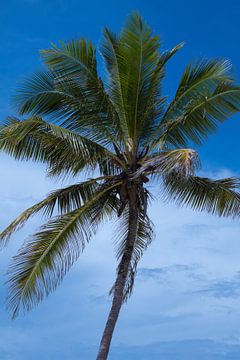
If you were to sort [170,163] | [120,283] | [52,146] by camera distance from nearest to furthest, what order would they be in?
[170,163] < [120,283] < [52,146]

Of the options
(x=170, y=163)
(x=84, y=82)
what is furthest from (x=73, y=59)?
(x=170, y=163)

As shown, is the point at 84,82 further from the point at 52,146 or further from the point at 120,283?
the point at 120,283

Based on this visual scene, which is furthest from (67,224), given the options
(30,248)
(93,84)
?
(93,84)

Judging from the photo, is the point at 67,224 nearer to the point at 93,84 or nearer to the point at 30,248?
the point at 30,248

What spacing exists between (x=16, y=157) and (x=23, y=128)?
4.62 ft

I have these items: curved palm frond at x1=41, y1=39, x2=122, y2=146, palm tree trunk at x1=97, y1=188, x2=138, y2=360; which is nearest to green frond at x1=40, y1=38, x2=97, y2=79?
curved palm frond at x1=41, y1=39, x2=122, y2=146

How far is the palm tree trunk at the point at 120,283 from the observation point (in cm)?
1523

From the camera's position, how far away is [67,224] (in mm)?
16172

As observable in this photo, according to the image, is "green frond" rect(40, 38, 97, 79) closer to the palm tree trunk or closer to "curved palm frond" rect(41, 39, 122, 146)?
"curved palm frond" rect(41, 39, 122, 146)

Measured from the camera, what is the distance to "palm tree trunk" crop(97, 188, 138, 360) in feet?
50.0

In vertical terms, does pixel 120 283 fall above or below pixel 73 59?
below

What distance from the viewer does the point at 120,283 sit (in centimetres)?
1592

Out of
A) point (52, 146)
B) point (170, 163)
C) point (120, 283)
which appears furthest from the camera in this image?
point (52, 146)

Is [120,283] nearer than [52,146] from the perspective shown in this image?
Yes
